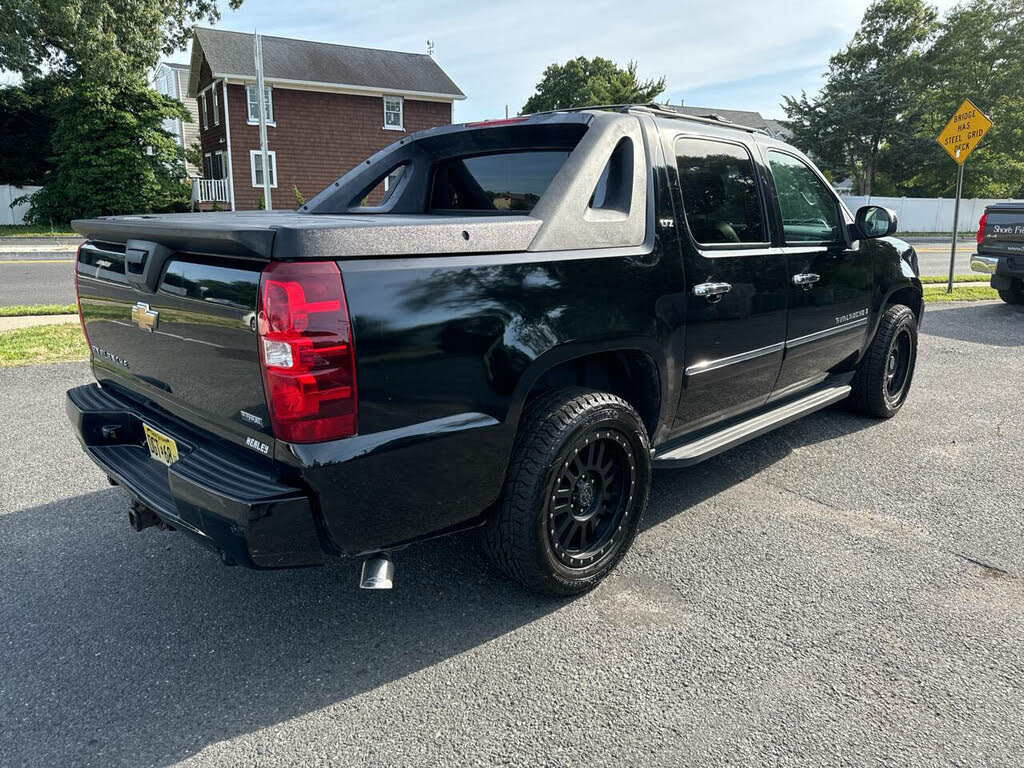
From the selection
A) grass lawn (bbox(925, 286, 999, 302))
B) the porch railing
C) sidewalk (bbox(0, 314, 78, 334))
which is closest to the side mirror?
grass lawn (bbox(925, 286, 999, 302))

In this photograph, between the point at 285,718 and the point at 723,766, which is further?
the point at 285,718

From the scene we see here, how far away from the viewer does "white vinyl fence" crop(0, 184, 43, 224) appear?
26438mm

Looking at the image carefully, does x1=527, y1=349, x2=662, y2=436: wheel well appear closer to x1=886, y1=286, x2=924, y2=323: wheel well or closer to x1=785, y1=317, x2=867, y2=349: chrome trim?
x1=785, y1=317, x2=867, y2=349: chrome trim

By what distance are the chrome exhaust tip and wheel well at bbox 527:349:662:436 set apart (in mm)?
994

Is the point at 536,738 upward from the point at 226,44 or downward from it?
downward

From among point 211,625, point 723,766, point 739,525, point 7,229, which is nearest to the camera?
point 723,766

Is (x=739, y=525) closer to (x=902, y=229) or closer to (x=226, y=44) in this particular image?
(x=226, y=44)

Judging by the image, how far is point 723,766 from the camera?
213 centimetres

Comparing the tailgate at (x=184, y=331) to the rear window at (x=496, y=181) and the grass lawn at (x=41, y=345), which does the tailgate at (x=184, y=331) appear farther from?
the grass lawn at (x=41, y=345)

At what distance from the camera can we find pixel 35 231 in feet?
75.9

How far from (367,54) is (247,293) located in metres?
34.4

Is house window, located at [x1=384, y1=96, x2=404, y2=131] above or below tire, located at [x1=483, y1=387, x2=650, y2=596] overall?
above

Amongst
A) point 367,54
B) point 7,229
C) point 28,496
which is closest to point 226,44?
point 367,54

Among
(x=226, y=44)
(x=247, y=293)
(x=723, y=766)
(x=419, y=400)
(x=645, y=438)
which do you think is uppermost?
(x=226, y=44)
